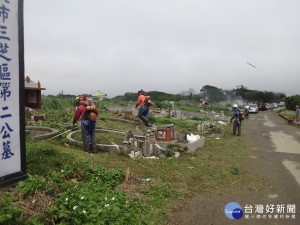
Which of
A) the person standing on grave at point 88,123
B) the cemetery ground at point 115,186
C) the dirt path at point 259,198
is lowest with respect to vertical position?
the dirt path at point 259,198

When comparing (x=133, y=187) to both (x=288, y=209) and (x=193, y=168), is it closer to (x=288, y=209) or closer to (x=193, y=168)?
(x=193, y=168)

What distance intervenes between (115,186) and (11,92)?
269 cm

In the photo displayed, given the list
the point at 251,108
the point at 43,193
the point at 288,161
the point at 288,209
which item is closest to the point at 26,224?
the point at 43,193

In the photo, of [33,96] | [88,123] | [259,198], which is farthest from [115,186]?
[33,96]

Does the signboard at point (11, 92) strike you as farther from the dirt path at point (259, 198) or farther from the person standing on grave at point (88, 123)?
the person standing on grave at point (88, 123)

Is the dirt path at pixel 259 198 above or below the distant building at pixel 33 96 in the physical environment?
below

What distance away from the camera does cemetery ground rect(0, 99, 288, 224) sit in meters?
3.14

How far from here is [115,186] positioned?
4758mm

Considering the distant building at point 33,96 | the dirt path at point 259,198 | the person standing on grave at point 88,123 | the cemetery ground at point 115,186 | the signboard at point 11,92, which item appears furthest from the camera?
the distant building at point 33,96

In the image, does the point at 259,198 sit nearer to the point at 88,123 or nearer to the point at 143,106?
the point at 88,123

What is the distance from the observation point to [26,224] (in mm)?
2758

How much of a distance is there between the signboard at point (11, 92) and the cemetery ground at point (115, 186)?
38 cm

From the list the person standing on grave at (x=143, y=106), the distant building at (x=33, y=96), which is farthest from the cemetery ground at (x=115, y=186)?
the distant building at (x=33, y=96)

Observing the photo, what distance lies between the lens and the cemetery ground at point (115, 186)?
3.14 metres
